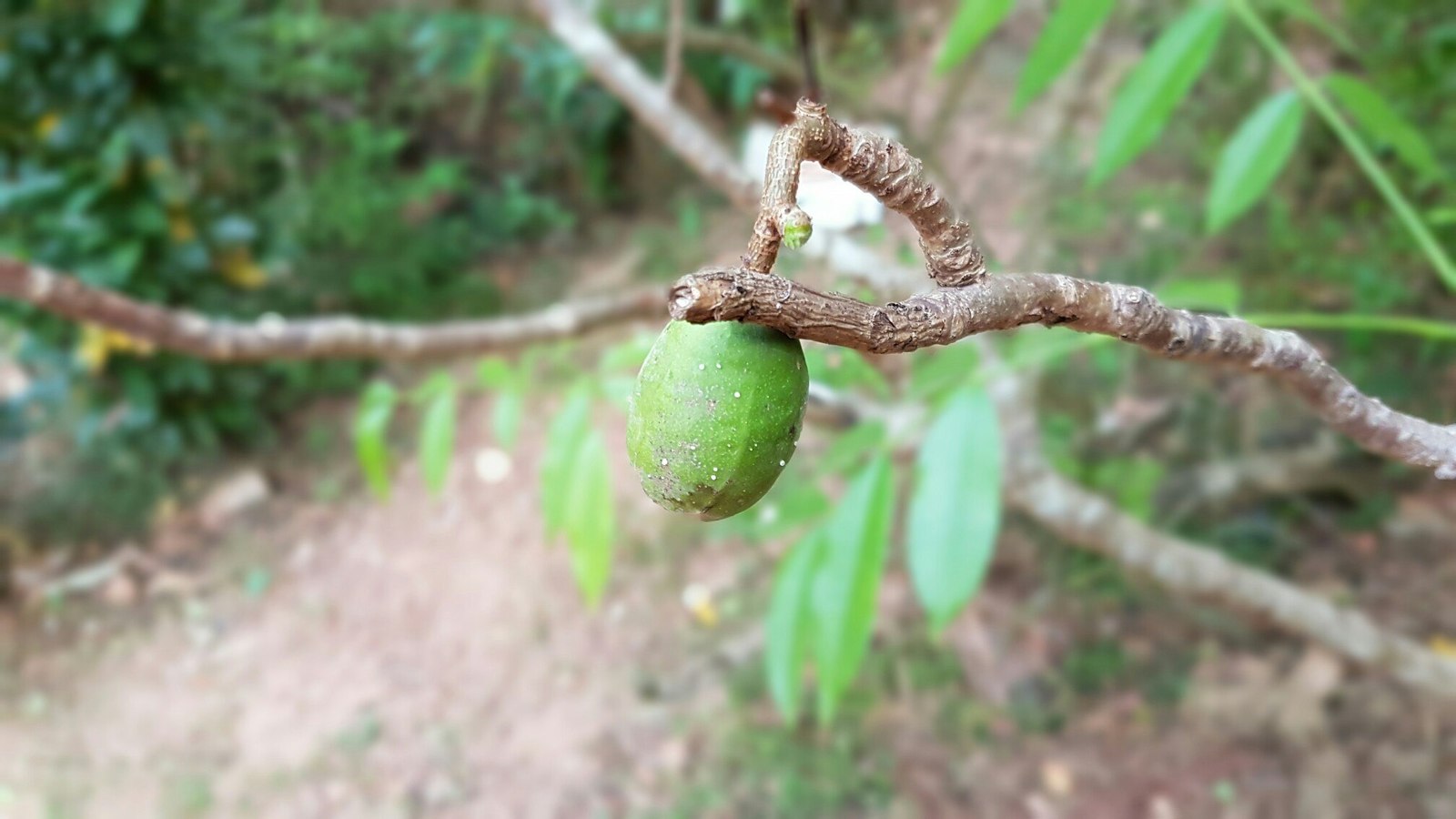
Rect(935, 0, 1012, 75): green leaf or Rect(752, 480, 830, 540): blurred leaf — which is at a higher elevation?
Rect(935, 0, 1012, 75): green leaf

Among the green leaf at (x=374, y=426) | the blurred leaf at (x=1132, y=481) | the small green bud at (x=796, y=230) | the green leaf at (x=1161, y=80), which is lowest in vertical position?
the green leaf at (x=374, y=426)

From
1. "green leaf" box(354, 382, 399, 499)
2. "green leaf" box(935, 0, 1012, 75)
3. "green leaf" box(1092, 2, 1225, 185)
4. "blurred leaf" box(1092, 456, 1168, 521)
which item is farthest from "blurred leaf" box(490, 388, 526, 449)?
"blurred leaf" box(1092, 456, 1168, 521)

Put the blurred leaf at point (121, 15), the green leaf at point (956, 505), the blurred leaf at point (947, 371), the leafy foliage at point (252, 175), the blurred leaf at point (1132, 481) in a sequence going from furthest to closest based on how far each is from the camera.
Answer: the leafy foliage at point (252, 175)
the blurred leaf at point (121, 15)
the blurred leaf at point (1132, 481)
the blurred leaf at point (947, 371)
the green leaf at point (956, 505)

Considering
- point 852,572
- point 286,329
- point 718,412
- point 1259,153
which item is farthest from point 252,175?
point 718,412

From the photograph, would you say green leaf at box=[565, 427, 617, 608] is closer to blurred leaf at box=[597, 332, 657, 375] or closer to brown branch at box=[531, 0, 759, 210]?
blurred leaf at box=[597, 332, 657, 375]

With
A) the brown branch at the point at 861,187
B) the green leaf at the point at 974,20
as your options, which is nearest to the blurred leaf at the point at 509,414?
the green leaf at the point at 974,20

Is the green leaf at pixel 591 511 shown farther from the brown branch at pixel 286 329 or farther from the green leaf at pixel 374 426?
the green leaf at pixel 374 426

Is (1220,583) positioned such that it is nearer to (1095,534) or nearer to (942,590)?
(1095,534)
